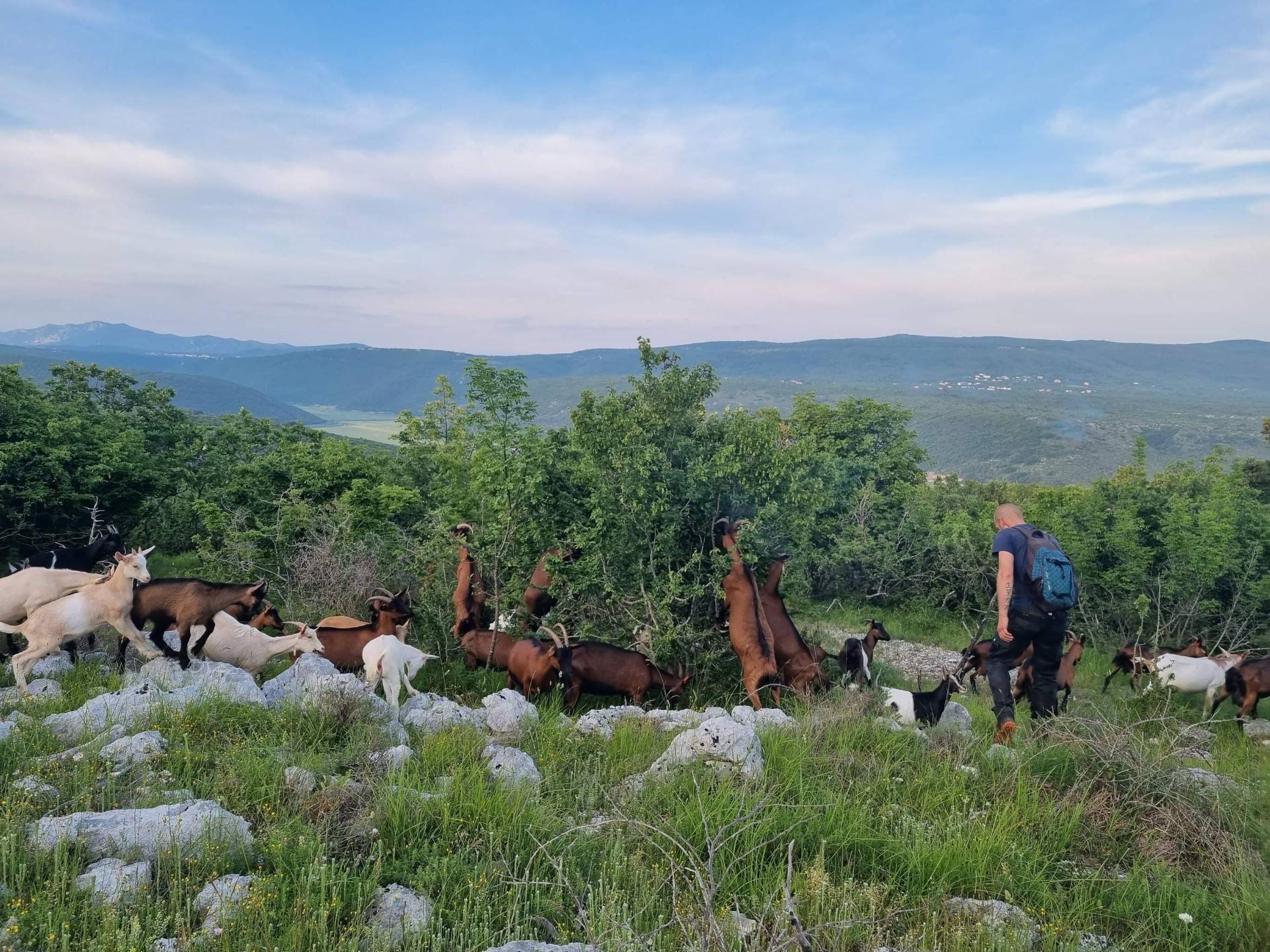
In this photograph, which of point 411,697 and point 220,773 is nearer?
point 220,773

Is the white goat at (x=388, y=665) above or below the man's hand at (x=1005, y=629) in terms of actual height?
below

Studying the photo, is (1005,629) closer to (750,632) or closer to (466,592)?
(750,632)

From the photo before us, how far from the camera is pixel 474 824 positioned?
421 cm

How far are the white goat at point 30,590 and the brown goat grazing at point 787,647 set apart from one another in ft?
23.0

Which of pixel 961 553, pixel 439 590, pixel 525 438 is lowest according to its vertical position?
pixel 961 553

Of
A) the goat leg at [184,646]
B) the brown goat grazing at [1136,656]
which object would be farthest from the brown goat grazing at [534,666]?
the brown goat grazing at [1136,656]

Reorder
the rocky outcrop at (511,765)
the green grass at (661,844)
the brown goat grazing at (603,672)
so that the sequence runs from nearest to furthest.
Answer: the green grass at (661,844) → the rocky outcrop at (511,765) → the brown goat grazing at (603,672)

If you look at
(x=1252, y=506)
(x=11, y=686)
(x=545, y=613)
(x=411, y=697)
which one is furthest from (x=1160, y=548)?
(x=11, y=686)

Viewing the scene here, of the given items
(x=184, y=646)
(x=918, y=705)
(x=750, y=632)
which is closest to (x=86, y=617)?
(x=184, y=646)

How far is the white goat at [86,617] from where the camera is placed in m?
6.14

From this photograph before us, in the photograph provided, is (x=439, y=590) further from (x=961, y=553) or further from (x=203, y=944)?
(x=961, y=553)

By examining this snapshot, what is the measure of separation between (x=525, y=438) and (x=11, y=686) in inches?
226

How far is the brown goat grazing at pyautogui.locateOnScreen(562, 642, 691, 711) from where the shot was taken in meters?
7.88

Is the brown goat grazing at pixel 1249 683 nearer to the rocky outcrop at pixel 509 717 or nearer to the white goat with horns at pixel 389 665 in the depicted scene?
the rocky outcrop at pixel 509 717
